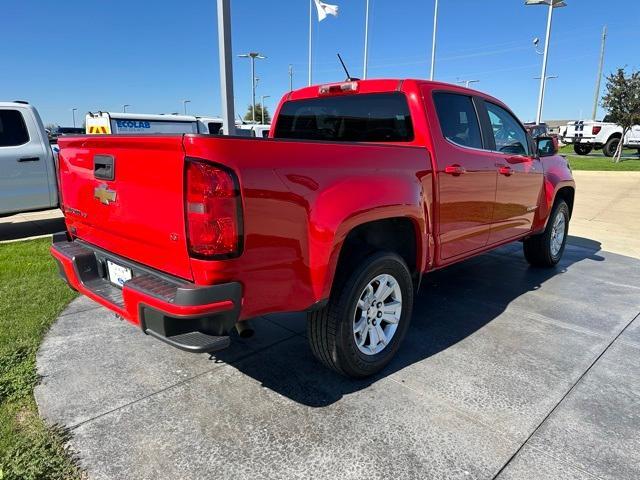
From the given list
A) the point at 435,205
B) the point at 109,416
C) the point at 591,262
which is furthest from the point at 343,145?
the point at 591,262

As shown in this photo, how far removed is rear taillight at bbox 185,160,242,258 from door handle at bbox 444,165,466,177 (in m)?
1.88

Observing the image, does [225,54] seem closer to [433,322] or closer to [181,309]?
[433,322]

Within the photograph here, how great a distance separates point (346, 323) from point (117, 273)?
1.35m

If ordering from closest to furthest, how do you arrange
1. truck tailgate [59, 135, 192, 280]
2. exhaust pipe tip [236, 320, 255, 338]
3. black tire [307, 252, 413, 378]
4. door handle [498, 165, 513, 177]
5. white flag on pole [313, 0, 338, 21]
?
truck tailgate [59, 135, 192, 280] < exhaust pipe tip [236, 320, 255, 338] < black tire [307, 252, 413, 378] < door handle [498, 165, 513, 177] < white flag on pole [313, 0, 338, 21]

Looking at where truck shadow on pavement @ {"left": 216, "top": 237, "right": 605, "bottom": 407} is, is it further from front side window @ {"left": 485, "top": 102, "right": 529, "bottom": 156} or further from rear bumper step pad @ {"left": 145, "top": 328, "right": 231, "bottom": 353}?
front side window @ {"left": 485, "top": 102, "right": 529, "bottom": 156}

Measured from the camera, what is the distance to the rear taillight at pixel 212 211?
82.0 inches

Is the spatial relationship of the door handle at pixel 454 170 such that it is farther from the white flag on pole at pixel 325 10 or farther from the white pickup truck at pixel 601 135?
the white pickup truck at pixel 601 135

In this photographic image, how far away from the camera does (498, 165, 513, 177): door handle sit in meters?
4.19

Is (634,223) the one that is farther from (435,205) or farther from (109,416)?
(109,416)

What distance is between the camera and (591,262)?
636 cm

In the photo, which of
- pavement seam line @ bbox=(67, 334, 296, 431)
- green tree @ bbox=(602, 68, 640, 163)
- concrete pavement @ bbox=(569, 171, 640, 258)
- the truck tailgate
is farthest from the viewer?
green tree @ bbox=(602, 68, 640, 163)

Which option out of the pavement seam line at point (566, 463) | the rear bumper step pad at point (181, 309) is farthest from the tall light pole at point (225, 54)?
the pavement seam line at point (566, 463)

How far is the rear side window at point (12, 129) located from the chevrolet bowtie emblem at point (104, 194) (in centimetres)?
558

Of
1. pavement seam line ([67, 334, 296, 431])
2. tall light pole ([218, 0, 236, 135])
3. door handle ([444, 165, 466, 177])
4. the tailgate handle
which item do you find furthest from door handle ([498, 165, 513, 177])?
tall light pole ([218, 0, 236, 135])
